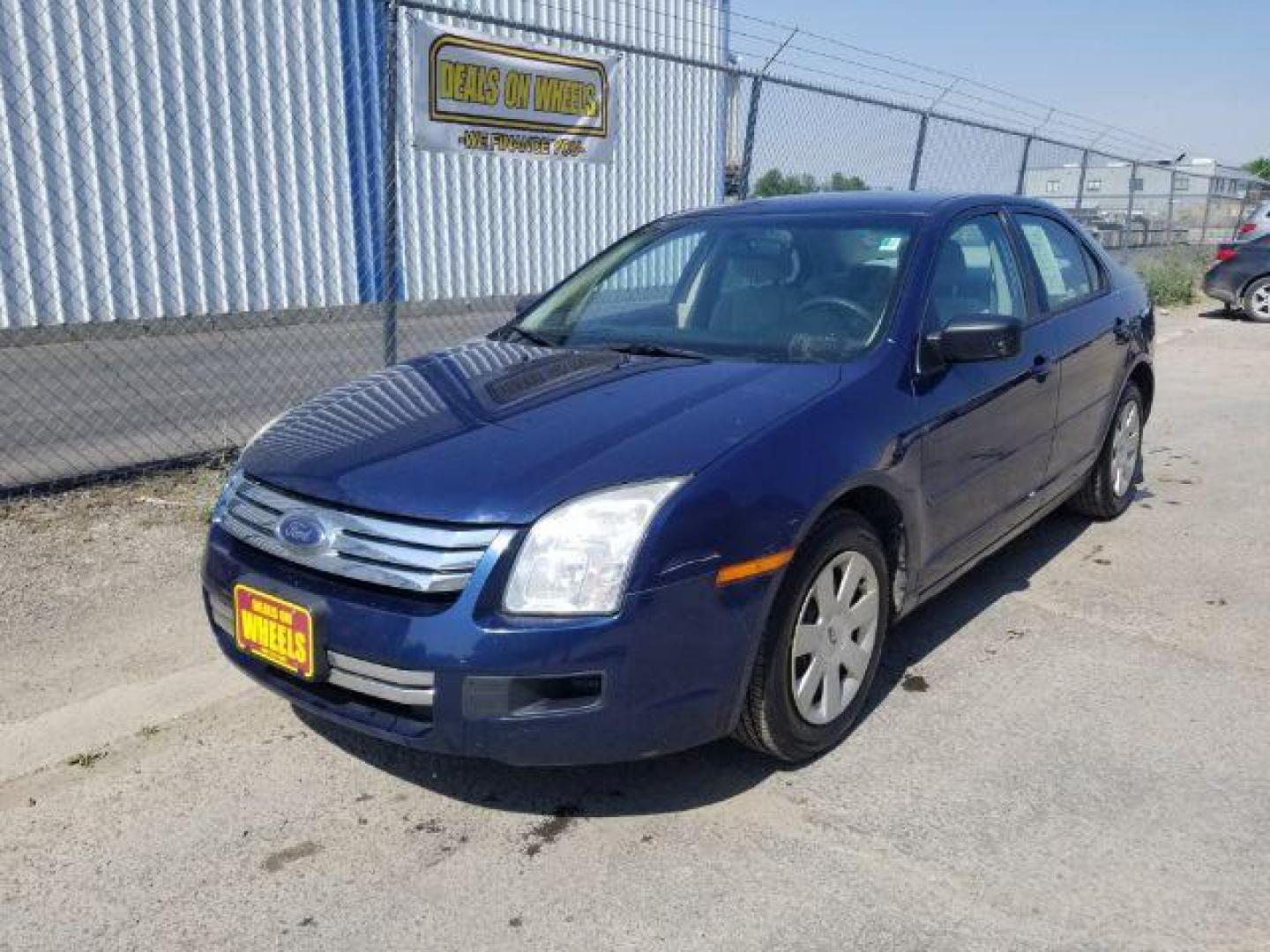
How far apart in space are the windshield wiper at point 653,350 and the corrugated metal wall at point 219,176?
4.61 metres

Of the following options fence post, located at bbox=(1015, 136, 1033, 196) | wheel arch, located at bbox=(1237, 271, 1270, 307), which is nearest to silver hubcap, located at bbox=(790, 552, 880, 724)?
fence post, located at bbox=(1015, 136, 1033, 196)

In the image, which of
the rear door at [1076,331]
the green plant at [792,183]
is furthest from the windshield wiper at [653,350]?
the green plant at [792,183]

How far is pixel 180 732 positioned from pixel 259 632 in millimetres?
716

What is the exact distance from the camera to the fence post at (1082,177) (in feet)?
53.8

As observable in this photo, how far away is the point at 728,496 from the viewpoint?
266 cm

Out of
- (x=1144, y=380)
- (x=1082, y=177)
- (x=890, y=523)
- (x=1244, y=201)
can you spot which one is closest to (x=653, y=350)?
(x=890, y=523)

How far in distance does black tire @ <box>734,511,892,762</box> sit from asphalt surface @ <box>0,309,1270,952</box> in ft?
0.41

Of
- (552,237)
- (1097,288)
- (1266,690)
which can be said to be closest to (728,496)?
(1266,690)

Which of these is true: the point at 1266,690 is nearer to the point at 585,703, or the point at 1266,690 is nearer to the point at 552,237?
the point at 585,703

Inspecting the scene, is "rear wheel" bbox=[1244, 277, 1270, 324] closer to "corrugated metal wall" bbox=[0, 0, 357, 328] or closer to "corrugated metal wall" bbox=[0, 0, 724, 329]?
"corrugated metal wall" bbox=[0, 0, 724, 329]

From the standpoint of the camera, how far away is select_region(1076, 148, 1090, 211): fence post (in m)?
16.4

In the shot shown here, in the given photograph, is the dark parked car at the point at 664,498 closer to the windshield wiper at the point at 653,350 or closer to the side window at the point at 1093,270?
the windshield wiper at the point at 653,350

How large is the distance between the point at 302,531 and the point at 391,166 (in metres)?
3.62

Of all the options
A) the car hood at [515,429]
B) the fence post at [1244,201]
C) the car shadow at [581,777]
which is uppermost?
the fence post at [1244,201]
